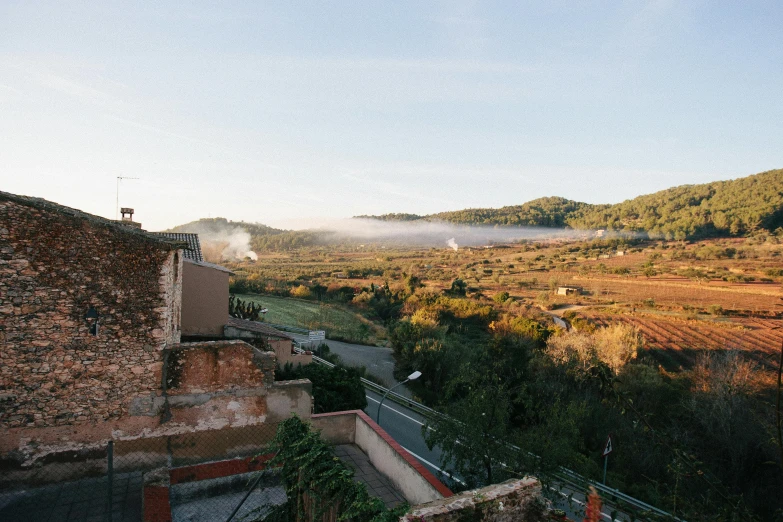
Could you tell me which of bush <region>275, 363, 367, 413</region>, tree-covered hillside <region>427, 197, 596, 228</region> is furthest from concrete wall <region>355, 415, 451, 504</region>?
tree-covered hillside <region>427, 197, 596, 228</region>

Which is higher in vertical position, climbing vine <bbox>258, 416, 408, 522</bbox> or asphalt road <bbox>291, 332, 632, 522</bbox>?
climbing vine <bbox>258, 416, 408, 522</bbox>

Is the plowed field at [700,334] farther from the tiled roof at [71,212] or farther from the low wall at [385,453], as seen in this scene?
the tiled roof at [71,212]

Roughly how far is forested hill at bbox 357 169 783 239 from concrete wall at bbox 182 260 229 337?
6442 centimetres

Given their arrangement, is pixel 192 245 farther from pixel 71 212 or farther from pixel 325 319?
pixel 325 319

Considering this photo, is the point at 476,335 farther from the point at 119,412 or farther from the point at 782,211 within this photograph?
the point at 782,211

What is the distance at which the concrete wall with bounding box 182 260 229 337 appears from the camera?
12.4m

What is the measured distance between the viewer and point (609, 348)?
2305cm

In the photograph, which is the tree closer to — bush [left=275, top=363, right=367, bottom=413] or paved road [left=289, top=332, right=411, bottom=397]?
bush [left=275, top=363, right=367, bottom=413]

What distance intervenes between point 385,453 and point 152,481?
3.72 m

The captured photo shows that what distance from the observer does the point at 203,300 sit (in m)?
12.7

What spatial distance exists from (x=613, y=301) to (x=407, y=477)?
132 feet

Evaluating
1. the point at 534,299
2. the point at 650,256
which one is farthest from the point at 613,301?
the point at 650,256

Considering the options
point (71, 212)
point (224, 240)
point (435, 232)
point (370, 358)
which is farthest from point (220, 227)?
point (71, 212)

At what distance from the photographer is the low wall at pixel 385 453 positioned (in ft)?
20.9
